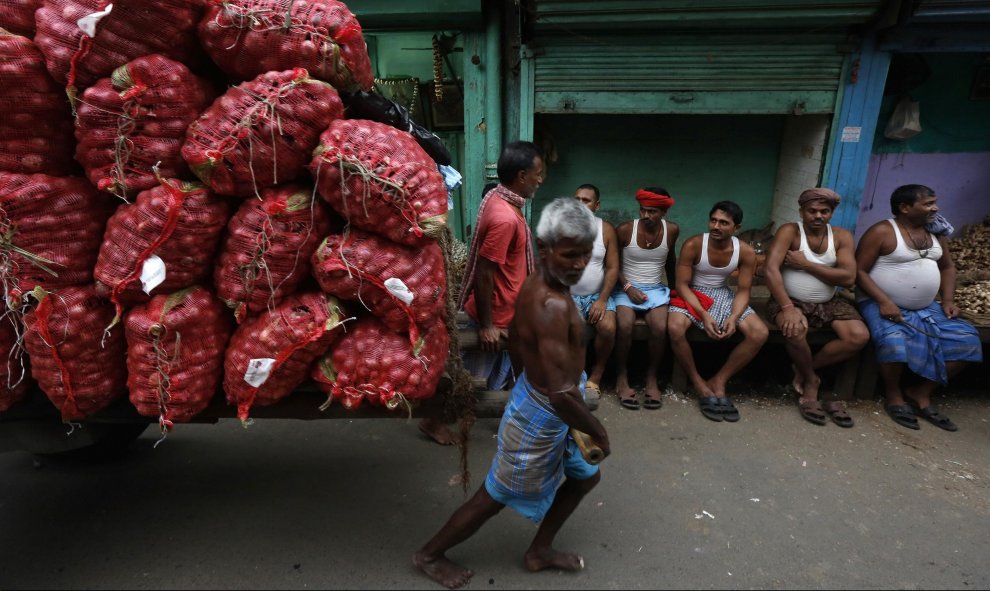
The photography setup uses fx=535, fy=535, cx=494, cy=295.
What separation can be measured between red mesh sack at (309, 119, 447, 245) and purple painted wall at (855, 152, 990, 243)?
5.88 meters

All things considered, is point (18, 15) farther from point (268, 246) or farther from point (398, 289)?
point (398, 289)

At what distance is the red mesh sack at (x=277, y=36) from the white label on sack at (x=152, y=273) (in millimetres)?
709

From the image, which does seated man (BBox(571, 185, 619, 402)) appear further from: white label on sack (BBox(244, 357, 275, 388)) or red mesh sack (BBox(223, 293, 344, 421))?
white label on sack (BBox(244, 357, 275, 388))

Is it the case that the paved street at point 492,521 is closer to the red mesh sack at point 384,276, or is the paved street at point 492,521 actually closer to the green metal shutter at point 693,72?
the red mesh sack at point 384,276

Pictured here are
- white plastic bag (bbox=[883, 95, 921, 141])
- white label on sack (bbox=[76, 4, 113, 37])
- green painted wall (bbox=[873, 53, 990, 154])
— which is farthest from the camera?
green painted wall (bbox=[873, 53, 990, 154])

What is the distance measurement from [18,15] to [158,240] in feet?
3.00

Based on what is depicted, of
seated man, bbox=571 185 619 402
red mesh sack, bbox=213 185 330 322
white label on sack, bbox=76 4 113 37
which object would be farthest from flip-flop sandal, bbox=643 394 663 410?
white label on sack, bbox=76 4 113 37

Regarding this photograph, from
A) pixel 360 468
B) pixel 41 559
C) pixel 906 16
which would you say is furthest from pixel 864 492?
pixel 41 559

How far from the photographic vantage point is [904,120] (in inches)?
212

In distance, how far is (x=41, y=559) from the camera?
2586mm

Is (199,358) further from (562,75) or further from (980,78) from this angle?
(980,78)

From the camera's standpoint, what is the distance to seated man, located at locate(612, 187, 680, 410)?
14.0 feet

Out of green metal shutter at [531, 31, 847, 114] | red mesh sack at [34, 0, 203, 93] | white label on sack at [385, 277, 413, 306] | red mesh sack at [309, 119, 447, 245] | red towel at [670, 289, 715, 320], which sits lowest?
red towel at [670, 289, 715, 320]

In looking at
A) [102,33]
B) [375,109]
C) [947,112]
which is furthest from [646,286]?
[947,112]
